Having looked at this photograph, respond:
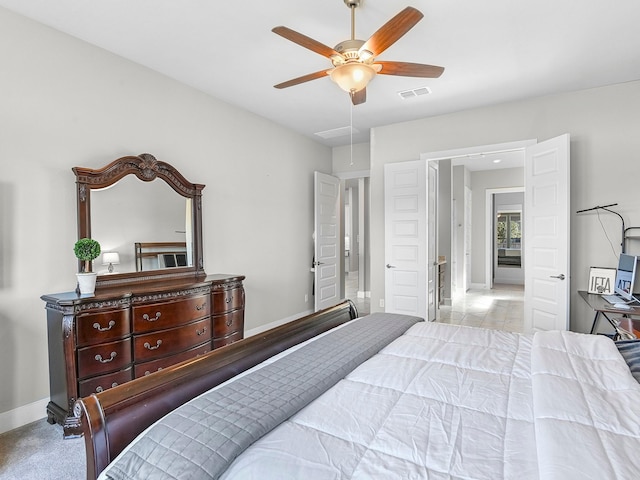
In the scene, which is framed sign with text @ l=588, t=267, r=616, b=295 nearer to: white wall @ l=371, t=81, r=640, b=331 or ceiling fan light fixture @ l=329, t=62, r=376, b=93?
white wall @ l=371, t=81, r=640, b=331

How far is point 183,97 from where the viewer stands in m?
3.61

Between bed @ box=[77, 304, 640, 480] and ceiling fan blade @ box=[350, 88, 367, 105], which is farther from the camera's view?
ceiling fan blade @ box=[350, 88, 367, 105]

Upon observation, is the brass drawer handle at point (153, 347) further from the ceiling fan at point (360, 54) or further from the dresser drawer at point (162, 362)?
the ceiling fan at point (360, 54)

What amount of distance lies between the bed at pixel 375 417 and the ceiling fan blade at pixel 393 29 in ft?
5.57

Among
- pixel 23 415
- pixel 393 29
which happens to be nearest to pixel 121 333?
pixel 23 415

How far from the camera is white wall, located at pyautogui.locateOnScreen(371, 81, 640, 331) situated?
3.64 meters

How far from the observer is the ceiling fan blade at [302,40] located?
6.40ft

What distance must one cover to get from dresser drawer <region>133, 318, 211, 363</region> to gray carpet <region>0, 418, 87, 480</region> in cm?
63

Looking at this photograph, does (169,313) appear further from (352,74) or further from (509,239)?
(509,239)

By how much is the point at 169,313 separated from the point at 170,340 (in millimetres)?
220

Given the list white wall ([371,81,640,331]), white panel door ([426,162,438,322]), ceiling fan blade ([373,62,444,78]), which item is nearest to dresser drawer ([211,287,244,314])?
ceiling fan blade ([373,62,444,78])

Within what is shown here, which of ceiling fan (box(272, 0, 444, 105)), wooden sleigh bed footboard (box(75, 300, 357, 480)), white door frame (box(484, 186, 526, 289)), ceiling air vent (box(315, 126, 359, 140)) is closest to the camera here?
wooden sleigh bed footboard (box(75, 300, 357, 480))

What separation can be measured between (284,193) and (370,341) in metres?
3.44

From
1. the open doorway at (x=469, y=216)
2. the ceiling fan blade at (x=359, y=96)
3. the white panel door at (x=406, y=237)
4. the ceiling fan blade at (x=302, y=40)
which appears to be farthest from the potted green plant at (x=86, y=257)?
the open doorway at (x=469, y=216)
